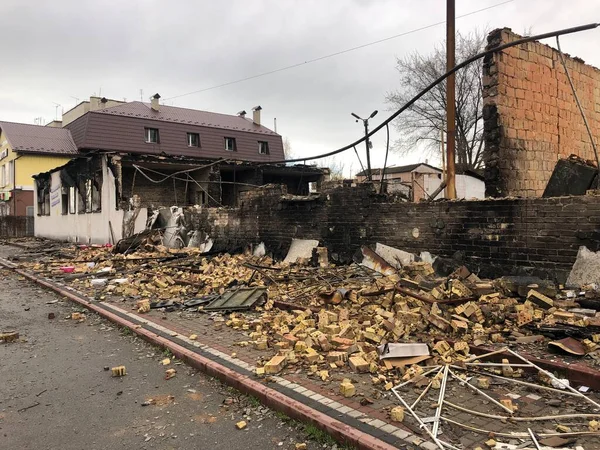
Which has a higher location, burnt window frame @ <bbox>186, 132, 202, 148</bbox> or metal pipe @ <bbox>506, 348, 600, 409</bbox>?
burnt window frame @ <bbox>186, 132, 202, 148</bbox>

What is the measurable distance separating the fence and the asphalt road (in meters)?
30.4

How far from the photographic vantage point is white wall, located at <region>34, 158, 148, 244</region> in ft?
62.1

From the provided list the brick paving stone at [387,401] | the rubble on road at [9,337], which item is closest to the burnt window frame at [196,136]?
the rubble on road at [9,337]

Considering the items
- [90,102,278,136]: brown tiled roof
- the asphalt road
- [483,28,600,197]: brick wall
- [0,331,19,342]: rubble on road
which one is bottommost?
the asphalt road

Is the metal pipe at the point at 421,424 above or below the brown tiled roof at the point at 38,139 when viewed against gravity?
below

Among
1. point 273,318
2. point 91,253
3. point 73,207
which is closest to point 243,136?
point 73,207

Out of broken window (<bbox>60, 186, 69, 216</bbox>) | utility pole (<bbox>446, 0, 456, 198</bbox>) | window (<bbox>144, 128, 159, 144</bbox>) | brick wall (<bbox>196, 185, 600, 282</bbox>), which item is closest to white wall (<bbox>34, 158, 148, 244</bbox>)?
broken window (<bbox>60, 186, 69, 216</bbox>)

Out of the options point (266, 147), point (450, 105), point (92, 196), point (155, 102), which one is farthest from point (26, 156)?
point (450, 105)

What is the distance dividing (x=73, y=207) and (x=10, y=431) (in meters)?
22.5

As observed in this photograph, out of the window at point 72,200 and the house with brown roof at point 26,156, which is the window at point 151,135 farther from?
the house with brown roof at point 26,156

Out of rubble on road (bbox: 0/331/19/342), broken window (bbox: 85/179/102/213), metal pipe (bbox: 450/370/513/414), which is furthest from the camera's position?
broken window (bbox: 85/179/102/213)

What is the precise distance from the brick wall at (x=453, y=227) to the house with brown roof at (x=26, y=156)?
27.3 metres

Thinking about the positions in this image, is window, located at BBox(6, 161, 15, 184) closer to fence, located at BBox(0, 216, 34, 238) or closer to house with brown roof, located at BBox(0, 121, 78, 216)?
house with brown roof, located at BBox(0, 121, 78, 216)

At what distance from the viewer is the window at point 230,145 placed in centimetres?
3234
